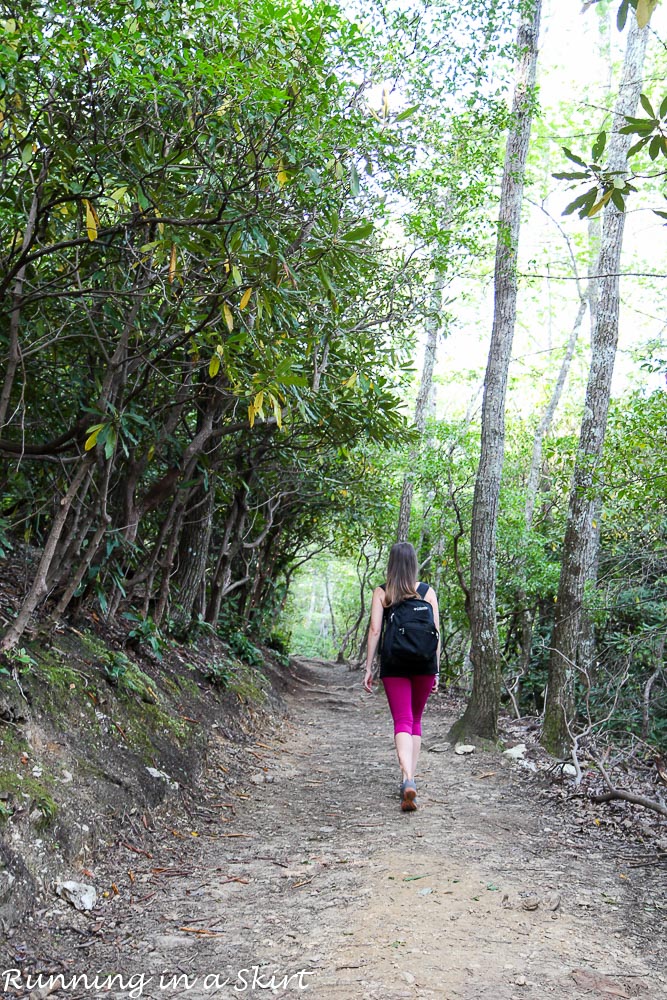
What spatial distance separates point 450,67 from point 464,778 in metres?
7.58

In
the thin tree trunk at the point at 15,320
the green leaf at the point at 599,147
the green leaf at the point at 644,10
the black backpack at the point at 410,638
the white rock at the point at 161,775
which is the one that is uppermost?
the green leaf at the point at 644,10

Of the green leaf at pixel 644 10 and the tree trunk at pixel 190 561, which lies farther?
the tree trunk at pixel 190 561

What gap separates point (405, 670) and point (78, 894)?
2.73 m

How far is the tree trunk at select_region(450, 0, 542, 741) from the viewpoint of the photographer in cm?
805

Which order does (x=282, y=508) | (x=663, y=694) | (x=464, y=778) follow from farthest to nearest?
(x=282, y=508) < (x=663, y=694) < (x=464, y=778)

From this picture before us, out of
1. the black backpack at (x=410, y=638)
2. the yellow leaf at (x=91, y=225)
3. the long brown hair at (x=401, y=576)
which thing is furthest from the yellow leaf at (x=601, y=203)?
the black backpack at (x=410, y=638)

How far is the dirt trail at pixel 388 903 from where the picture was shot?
296 centimetres

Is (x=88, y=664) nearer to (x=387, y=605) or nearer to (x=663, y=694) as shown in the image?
(x=387, y=605)

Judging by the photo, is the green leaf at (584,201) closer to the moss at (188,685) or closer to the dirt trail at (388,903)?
the dirt trail at (388,903)

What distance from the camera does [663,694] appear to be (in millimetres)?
10055

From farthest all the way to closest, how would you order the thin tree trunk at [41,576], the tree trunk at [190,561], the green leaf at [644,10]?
the tree trunk at [190,561], the thin tree trunk at [41,576], the green leaf at [644,10]

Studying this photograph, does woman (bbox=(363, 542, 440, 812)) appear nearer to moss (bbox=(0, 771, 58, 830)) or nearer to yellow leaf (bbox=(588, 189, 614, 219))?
moss (bbox=(0, 771, 58, 830))

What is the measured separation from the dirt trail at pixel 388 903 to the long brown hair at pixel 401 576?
5.31 feet

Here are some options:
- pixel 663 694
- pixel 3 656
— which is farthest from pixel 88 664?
pixel 663 694
